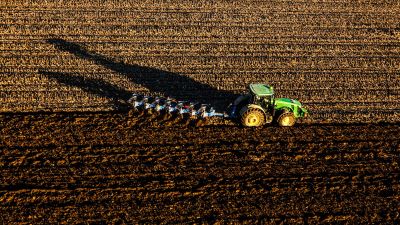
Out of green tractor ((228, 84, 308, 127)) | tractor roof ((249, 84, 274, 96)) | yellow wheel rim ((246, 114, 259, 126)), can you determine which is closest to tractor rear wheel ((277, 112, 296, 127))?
green tractor ((228, 84, 308, 127))

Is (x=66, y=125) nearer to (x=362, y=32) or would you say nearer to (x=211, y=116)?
(x=211, y=116)

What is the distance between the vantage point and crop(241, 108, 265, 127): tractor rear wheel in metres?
17.2

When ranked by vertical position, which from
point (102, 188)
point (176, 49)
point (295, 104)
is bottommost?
point (102, 188)

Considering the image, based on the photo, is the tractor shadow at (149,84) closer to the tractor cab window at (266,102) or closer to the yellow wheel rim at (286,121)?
the tractor cab window at (266,102)

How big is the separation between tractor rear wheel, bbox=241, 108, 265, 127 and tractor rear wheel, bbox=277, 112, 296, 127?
2.17 feet

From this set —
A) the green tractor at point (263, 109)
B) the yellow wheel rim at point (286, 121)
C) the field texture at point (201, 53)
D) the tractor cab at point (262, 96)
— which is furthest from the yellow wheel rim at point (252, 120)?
the field texture at point (201, 53)

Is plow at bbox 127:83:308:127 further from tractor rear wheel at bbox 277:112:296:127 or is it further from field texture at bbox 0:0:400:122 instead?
field texture at bbox 0:0:400:122

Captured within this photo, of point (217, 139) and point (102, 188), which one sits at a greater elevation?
point (217, 139)

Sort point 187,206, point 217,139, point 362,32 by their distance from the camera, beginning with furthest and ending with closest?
point 362,32 < point 217,139 < point 187,206

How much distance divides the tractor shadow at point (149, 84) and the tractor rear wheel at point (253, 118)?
186 centimetres

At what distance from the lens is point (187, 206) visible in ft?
47.1

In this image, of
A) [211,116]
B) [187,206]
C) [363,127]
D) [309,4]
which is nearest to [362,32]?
[309,4]

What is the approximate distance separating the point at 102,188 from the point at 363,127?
32.5 ft

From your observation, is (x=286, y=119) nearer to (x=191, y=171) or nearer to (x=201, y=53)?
(x=191, y=171)
